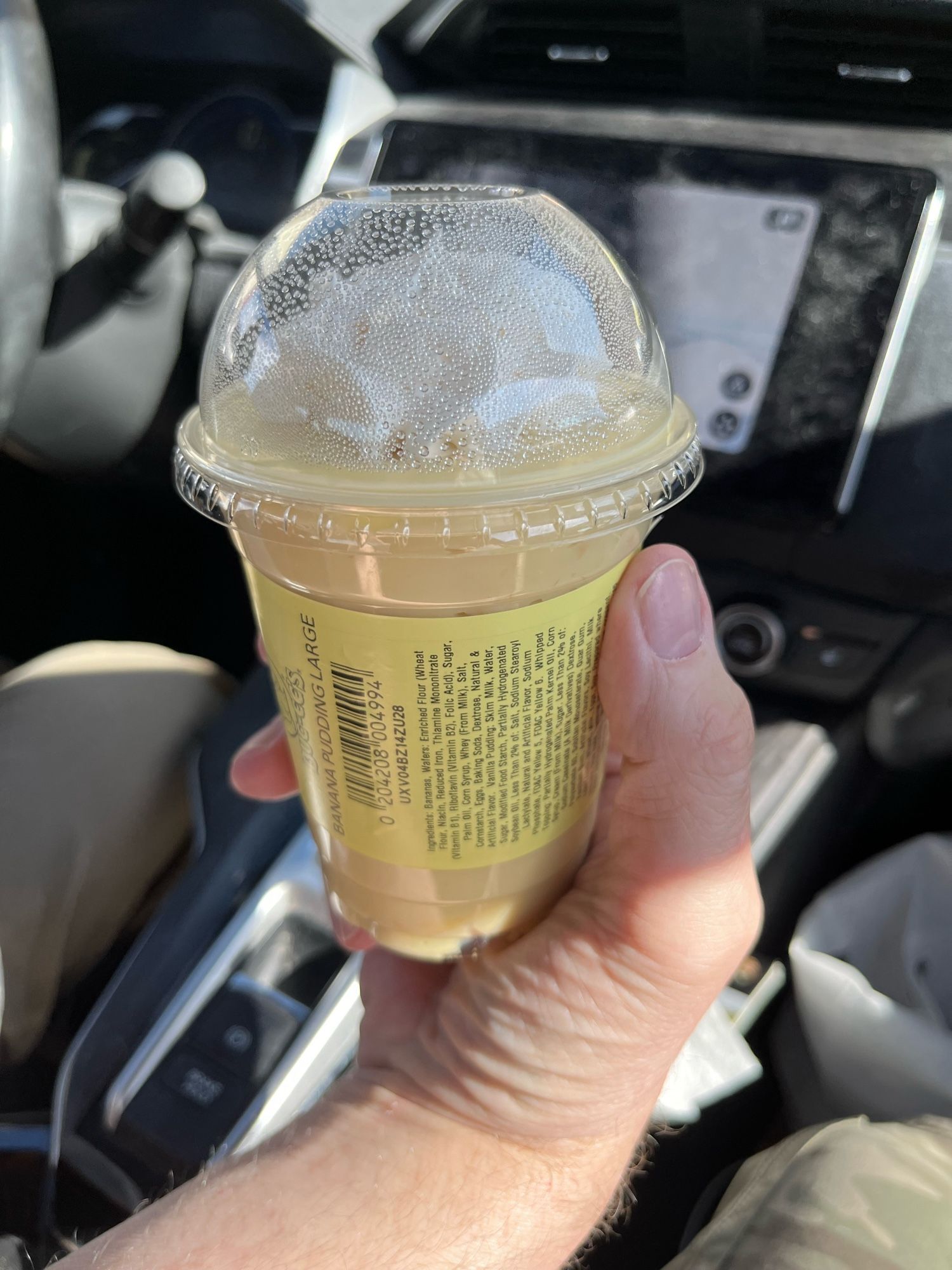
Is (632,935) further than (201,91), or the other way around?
(201,91)

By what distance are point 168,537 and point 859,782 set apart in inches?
58.1

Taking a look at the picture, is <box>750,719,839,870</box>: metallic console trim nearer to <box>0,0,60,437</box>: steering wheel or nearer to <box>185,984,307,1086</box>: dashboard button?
<box>185,984,307,1086</box>: dashboard button

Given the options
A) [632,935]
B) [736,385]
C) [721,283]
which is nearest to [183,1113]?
[632,935]

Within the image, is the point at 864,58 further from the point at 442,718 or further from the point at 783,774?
the point at 442,718

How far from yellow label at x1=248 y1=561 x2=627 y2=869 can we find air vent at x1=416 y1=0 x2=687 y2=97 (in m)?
1.02

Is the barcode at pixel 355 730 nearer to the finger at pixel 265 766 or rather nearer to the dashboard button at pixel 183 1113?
the finger at pixel 265 766

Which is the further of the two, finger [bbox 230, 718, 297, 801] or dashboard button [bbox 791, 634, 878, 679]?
dashboard button [bbox 791, 634, 878, 679]

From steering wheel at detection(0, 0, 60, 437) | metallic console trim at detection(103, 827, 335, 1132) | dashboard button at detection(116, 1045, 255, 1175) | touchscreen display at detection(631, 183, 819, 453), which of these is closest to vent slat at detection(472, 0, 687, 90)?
touchscreen display at detection(631, 183, 819, 453)

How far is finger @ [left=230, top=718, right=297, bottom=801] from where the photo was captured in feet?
3.37

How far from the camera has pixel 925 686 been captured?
119 centimetres

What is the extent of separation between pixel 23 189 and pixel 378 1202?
1189 millimetres

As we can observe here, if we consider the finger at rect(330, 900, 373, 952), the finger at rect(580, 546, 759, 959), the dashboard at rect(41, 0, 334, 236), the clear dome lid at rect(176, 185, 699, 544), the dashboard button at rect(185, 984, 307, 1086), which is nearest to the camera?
the clear dome lid at rect(176, 185, 699, 544)

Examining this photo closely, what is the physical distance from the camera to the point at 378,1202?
77cm

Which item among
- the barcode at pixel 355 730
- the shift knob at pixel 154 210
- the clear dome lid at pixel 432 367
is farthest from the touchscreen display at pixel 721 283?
the barcode at pixel 355 730
